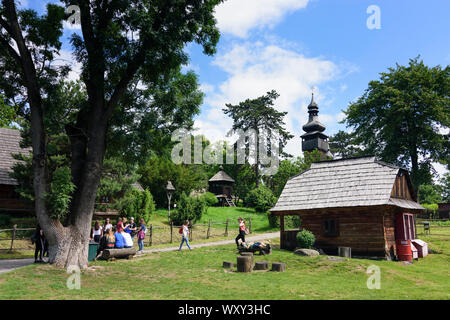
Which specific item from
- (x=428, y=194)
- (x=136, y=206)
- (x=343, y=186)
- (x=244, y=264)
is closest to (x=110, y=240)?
(x=244, y=264)

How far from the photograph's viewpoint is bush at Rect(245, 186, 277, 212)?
144 ft

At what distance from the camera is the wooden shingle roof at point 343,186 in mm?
18422

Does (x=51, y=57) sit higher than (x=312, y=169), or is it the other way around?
(x=51, y=57)

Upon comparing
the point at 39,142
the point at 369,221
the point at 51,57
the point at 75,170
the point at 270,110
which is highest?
the point at 270,110

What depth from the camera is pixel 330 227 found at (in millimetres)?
19734

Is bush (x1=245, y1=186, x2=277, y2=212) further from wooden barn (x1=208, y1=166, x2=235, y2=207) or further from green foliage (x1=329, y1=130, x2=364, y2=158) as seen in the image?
green foliage (x1=329, y1=130, x2=364, y2=158)

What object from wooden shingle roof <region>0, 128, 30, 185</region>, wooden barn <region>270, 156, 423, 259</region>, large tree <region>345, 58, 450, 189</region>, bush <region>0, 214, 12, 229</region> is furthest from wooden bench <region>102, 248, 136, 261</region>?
large tree <region>345, 58, 450, 189</region>

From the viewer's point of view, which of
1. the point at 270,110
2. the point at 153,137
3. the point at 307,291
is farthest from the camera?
the point at 270,110

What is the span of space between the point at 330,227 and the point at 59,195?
14078mm

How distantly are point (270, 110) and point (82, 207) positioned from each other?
135ft

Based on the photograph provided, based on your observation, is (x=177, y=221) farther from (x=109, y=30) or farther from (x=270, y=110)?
(x=270, y=110)

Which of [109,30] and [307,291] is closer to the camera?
[307,291]

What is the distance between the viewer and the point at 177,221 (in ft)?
100

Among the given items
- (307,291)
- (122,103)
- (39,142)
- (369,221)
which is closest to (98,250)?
(39,142)
